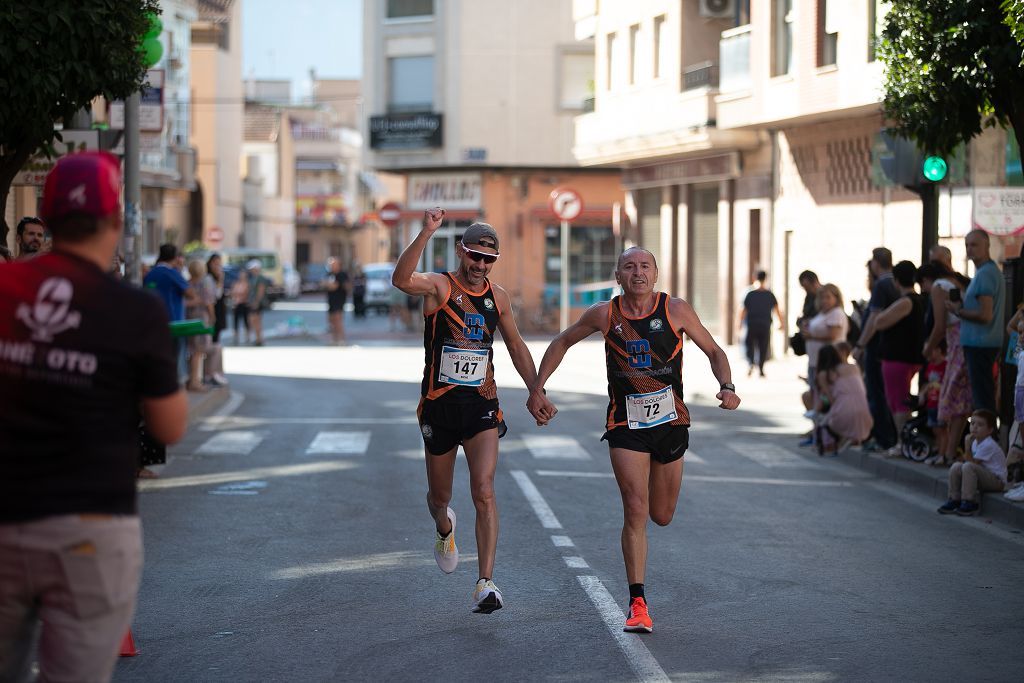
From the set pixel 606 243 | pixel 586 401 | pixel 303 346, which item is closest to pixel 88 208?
pixel 586 401

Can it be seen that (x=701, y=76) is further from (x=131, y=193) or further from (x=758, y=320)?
(x=131, y=193)

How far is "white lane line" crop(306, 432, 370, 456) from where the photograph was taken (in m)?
15.6

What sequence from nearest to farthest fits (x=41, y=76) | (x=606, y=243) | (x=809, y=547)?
(x=809, y=547)
(x=41, y=76)
(x=606, y=243)

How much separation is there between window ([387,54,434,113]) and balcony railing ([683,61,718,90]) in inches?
648

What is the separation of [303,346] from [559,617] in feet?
94.7

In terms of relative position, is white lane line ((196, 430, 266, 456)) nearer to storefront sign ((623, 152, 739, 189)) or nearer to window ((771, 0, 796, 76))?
window ((771, 0, 796, 76))

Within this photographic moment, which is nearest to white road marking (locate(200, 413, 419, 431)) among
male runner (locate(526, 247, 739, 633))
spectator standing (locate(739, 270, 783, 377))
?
spectator standing (locate(739, 270, 783, 377))

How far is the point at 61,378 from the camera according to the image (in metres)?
4.05

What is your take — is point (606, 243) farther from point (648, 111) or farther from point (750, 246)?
point (750, 246)

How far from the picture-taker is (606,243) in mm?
48781

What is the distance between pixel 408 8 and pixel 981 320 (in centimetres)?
3846

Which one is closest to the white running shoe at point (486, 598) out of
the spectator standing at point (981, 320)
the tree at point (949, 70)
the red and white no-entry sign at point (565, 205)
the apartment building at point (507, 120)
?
the spectator standing at point (981, 320)

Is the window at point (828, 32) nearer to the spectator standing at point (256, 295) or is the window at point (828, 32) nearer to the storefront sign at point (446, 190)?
the spectator standing at point (256, 295)

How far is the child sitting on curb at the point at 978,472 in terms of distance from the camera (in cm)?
1206
